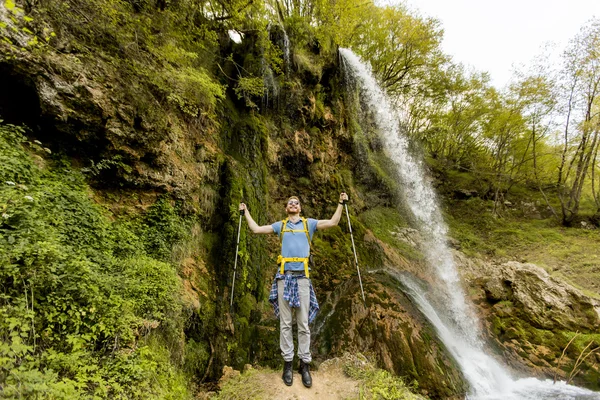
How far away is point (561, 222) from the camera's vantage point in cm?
1769

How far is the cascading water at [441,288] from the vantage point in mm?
6855

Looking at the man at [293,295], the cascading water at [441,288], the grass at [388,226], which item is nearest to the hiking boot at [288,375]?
the man at [293,295]

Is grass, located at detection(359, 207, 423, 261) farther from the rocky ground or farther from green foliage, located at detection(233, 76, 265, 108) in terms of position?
the rocky ground

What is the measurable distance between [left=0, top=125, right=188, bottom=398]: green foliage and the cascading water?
6.78 meters

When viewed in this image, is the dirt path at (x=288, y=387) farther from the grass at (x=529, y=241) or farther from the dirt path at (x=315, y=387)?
the grass at (x=529, y=241)

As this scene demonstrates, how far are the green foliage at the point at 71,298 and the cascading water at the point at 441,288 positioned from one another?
22.2ft

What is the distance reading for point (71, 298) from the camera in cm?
285

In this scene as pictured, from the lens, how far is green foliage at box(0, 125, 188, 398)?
2.39 meters

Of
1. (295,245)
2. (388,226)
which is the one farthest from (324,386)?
(388,226)

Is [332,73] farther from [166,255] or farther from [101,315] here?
[101,315]

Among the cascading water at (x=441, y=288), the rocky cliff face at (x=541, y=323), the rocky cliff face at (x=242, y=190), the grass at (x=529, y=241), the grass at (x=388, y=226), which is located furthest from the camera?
the grass at (x=529, y=241)

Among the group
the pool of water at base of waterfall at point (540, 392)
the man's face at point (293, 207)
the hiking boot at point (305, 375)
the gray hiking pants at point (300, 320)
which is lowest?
the pool of water at base of waterfall at point (540, 392)

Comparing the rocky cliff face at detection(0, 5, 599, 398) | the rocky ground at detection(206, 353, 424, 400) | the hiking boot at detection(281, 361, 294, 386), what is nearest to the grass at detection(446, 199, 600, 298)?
the rocky cliff face at detection(0, 5, 599, 398)

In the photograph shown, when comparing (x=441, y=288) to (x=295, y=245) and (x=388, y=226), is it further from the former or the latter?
(x=295, y=245)
